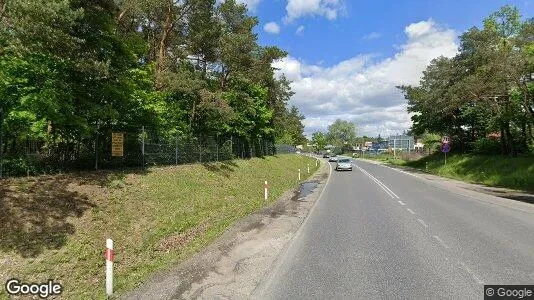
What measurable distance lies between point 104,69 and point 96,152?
462 cm

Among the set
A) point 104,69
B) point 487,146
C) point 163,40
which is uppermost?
point 163,40

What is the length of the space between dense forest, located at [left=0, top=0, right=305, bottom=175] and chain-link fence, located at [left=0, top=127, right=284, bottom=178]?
87 mm

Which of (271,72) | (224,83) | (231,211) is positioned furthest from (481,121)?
(231,211)

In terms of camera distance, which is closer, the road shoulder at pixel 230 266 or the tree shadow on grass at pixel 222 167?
the road shoulder at pixel 230 266

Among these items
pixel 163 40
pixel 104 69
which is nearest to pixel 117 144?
pixel 104 69

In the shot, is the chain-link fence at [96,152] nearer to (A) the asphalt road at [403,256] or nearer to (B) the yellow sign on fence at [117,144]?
(B) the yellow sign on fence at [117,144]

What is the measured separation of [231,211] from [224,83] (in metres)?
17.2

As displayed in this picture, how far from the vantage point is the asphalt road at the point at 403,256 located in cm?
634

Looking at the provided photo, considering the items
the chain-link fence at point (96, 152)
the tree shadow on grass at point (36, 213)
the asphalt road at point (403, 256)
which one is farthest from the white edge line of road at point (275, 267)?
the chain-link fence at point (96, 152)

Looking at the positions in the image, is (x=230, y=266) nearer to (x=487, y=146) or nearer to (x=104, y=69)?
(x=104, y=69)

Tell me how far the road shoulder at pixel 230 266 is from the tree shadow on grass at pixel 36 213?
144 inches

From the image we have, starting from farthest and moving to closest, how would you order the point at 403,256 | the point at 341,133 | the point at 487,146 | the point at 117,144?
the point at 341,133, the point at 487,146, the point at 117,144, the point at 403,256

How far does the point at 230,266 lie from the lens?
7863 millimetres

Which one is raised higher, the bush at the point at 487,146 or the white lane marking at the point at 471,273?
the bush at the point at 487,146
